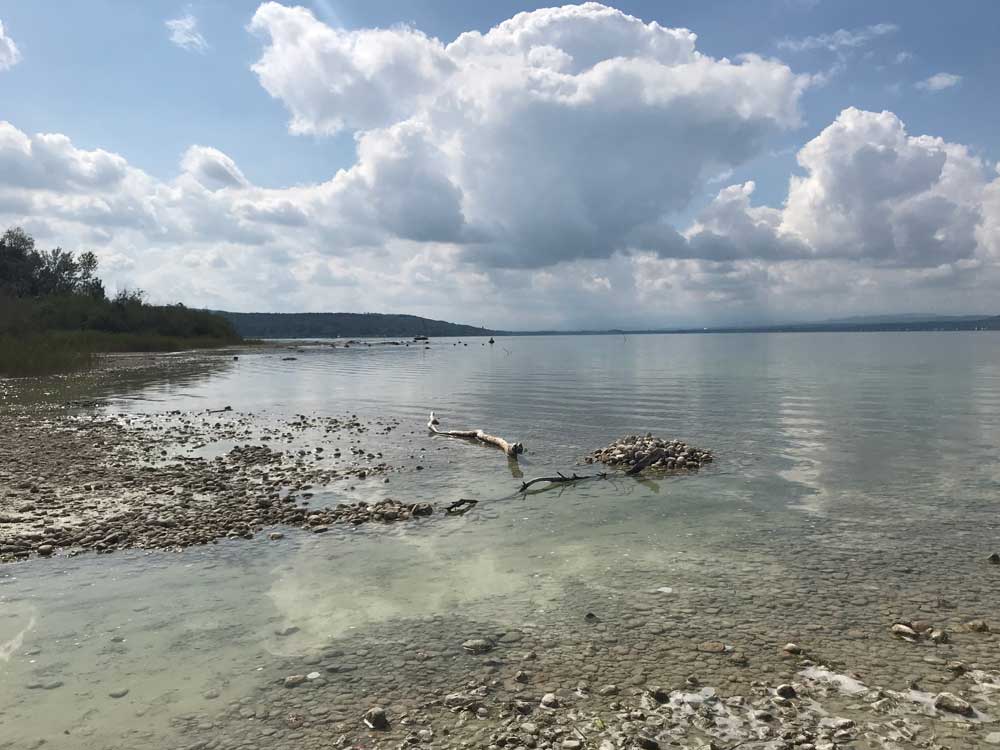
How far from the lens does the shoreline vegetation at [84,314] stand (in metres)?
80.8

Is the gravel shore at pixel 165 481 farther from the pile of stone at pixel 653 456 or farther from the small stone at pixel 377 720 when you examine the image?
the pile of stone at pixel 653 456

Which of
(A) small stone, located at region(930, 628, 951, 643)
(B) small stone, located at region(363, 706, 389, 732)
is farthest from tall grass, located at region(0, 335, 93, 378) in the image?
(A) small stone, located at region(930, 628, 951, 643)

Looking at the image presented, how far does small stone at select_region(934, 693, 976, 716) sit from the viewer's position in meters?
6.99

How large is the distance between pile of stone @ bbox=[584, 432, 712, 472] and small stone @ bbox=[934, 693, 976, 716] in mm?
14094

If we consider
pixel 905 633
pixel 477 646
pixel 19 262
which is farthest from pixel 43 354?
pixel 19 262

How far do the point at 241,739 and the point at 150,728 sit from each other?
1155 millimetres

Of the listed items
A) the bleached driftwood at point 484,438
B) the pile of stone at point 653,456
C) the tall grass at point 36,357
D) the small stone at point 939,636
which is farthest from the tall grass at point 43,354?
the small stone at point 939,636

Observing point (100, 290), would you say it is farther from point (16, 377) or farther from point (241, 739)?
point (241, 739)

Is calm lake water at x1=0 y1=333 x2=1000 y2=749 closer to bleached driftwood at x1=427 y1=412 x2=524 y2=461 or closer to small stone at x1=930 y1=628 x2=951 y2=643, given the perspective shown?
small stone at x1=930 y1=628 x2=951 y2=643

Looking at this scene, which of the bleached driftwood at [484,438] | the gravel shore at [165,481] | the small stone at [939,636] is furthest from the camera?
the bleached driftwood at [484,438]

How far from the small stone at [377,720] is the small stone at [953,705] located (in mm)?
6334

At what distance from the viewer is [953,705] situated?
7.05 meters

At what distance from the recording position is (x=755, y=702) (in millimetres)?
7285

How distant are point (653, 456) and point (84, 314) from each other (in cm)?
13464
